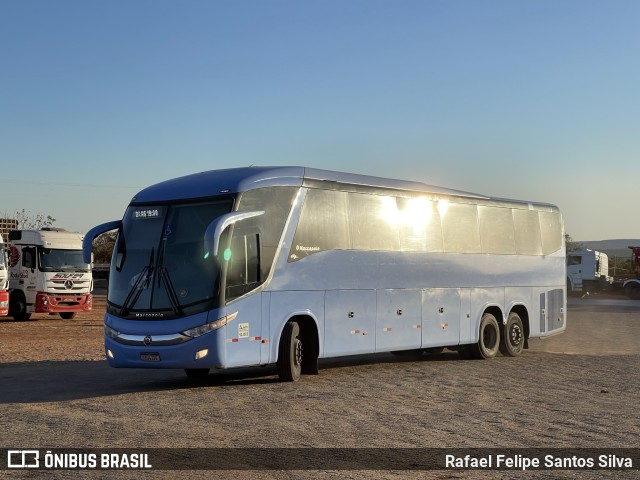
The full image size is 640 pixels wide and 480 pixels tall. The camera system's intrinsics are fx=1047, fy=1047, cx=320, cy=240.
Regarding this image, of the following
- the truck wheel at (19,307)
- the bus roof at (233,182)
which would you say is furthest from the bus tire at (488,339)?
the truck wheel at (19,307)

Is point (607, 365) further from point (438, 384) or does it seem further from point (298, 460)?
point (298, 460)

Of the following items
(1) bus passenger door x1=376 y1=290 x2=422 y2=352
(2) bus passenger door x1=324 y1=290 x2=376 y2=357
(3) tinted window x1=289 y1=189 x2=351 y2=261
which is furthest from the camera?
(1) bus passenger door x1=376 y1=290 x2=422 y2=352

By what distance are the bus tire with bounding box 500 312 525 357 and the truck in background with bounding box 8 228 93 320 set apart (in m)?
18.8

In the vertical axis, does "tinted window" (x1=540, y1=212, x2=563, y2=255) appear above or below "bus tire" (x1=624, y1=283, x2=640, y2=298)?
above

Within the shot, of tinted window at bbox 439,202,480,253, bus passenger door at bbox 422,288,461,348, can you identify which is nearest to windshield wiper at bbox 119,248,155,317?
bus passenger door at bbox 422,288,461,348

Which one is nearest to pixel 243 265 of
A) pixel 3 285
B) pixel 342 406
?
pixel 342 406

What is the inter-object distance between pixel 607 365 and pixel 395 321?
4.49 metres

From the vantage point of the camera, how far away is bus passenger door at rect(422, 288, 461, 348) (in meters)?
21.0

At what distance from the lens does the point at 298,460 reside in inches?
388

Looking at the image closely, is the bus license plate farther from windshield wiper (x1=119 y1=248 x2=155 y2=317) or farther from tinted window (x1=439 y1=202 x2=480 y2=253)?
tinted window (x1=439 y1=202 x2=480 y2=253)

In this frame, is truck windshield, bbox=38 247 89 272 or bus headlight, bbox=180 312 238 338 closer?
bus headlight, bbox=180 312 238 338

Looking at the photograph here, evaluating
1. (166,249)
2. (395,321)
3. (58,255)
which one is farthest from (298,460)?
(58,255)

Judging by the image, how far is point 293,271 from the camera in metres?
17.4

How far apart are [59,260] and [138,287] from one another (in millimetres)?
21985
